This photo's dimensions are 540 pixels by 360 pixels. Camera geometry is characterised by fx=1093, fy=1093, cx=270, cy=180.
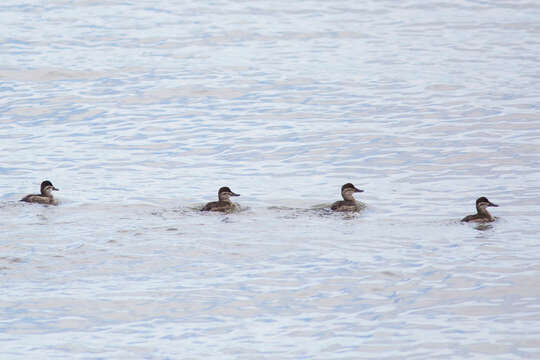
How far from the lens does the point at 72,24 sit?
37344 millimetres

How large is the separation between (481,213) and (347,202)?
2.09 m

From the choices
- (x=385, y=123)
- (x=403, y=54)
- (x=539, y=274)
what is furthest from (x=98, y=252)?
(x=403, y=54)

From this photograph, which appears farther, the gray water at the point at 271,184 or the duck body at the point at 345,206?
the duck body at the point at 345,206

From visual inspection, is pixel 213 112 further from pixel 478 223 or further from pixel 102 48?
pixel 478 223

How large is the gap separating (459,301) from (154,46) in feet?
73.9

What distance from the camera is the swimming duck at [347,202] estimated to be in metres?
16.8

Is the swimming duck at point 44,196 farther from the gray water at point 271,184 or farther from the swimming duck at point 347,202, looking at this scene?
the swimming duck at point 347,202

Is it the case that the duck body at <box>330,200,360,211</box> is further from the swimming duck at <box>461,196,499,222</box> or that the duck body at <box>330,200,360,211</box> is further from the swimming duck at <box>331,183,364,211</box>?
the swimming duck at <box>461,196,499,222</box>

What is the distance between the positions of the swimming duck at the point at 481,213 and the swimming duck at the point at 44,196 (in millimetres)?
6488

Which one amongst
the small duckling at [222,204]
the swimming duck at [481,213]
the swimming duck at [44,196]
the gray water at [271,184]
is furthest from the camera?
the swimming duck at [44,196]

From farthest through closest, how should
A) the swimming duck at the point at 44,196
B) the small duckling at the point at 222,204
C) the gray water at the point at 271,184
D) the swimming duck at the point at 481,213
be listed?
the swimming duck at the point at 44,196 < the small duckling at the point at 222,204 < the swimming duck at the point at 481,213 < the gray water at the point at 271,184

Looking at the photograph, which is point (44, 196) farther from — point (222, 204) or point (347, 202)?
point (347, 202)

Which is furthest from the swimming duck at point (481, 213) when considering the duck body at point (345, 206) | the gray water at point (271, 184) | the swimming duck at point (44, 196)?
the swimming duck at point (44, 196)

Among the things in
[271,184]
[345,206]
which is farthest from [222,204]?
[271,184]
